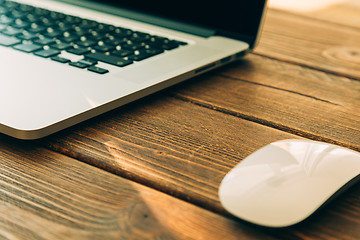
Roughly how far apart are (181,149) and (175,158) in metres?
0.02

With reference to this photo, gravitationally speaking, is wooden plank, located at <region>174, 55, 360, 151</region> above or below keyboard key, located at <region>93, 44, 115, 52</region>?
below

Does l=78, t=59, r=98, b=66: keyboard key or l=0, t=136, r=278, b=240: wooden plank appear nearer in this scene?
l=0, t=136, r=278, b=240: wooden plank

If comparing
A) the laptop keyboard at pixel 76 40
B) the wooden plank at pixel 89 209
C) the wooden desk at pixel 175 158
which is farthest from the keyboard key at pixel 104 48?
the wooden plank at pixel 89 209

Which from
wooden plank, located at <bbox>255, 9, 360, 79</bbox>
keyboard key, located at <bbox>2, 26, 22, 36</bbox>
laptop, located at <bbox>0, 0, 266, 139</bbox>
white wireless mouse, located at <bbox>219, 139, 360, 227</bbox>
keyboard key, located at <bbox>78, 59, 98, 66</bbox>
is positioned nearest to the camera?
white wireless mouse, located at <bbox>219, 139, 360, 227</bbox>

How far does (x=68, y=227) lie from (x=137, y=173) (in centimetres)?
9

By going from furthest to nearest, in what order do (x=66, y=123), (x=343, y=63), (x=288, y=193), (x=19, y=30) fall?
(x=343, y=63) → (x=19, y=30) → (x=66, y=123) → (x=288, y=193)

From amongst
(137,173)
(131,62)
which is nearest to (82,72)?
(131,62)

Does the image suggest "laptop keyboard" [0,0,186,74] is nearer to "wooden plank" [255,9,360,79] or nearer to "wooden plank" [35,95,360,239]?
"wooden plank" [35,95,360,239]

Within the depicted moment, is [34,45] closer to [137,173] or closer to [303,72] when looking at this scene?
[137,173]

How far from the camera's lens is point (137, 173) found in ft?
1.27

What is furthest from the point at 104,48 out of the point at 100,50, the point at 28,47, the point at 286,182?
the point at 286,182

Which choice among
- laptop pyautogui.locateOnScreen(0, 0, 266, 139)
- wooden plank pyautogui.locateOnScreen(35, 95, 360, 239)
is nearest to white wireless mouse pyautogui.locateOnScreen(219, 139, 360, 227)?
wooden plank pyautogui.locateOnScreen(35, 95, 360, 239)

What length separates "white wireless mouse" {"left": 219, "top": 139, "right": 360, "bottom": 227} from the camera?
297 mm

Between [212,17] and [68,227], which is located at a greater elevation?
[212,17]
